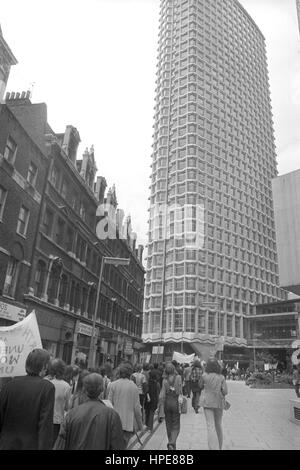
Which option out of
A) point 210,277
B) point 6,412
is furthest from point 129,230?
point 6,412

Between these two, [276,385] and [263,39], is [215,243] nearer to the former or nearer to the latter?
[276,385]

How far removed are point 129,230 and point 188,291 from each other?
27.9m

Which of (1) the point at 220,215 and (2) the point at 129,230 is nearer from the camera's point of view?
(2) the point at 129,230

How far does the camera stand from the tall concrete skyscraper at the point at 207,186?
71.9 m

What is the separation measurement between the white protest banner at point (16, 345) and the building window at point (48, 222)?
Answer: 49.7ft

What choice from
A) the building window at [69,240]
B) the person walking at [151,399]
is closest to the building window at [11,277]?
the building window at [69,240]

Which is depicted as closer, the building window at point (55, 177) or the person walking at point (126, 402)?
the person walking at point (126, 402)

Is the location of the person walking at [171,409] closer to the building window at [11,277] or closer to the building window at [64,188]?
the building window at [11,277]

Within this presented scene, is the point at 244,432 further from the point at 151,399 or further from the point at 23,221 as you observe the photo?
the point at 23,221

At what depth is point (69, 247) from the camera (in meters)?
25.4

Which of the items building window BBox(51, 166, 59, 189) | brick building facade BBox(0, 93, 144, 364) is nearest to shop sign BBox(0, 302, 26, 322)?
brick building facade BBox(0, 93, 144, 364)

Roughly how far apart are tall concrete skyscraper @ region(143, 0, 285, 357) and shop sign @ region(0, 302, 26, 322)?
51.5 m

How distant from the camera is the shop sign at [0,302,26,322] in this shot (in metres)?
16.4

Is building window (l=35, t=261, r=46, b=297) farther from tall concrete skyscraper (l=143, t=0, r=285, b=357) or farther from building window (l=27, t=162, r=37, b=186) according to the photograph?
tall concrete skyscraper (l=143, t=0, r=285, b=357)
